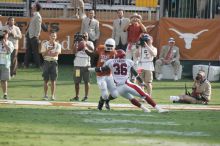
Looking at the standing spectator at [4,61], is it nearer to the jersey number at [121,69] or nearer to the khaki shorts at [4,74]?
the khaki shorts at [4,74]

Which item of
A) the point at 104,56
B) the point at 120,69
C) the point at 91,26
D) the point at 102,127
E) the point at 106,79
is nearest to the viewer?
the point at 102,127

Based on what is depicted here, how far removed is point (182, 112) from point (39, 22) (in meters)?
8.91

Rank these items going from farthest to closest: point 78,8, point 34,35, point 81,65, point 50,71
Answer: point 78,8, point 34,35, point 81,65, point 50,71

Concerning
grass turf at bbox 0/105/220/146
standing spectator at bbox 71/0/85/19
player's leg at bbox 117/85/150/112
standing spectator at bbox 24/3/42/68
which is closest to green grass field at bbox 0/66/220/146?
grass turf at bbox 0/105/220/146

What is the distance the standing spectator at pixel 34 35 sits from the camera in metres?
25.9

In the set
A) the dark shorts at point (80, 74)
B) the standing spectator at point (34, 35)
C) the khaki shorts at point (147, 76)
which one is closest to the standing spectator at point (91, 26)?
the standing spectator at point (34, 35)

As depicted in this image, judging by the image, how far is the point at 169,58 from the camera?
26.3 metres

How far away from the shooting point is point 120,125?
14773 millimetres

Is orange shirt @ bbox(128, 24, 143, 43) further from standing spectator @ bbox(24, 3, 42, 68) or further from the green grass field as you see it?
the green grass field

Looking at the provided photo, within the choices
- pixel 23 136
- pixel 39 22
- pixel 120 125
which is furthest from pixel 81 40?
pixel 23 136

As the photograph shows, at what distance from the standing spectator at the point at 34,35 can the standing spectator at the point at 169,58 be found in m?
4.07

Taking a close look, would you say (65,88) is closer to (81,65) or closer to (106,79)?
(81,65)

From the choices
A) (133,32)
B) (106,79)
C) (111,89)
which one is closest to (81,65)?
(106,79)

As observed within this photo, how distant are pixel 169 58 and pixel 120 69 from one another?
8.64m
